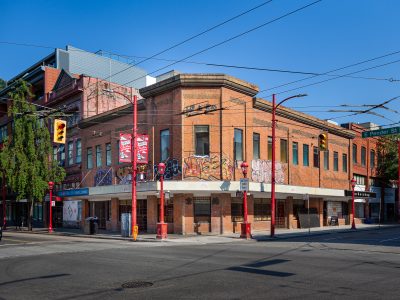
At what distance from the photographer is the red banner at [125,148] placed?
93.7 feet

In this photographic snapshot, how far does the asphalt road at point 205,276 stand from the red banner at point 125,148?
38.0 ft

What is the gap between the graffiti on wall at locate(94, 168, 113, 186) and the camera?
124ft

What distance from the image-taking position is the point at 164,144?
32.4 metres

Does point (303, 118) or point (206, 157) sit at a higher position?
point (303, 118)

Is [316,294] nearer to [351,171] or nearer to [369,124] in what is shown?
[351,171]

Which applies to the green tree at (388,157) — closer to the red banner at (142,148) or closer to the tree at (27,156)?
the red banner at (142,148)

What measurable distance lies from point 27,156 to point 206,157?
748 inches

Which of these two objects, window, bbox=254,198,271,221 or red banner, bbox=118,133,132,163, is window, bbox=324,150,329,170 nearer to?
window, bbox=254,198,271,221

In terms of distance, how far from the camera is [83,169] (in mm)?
41594

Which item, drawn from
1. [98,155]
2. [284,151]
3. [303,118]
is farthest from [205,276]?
[303,118]

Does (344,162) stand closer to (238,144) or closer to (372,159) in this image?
(372,159)

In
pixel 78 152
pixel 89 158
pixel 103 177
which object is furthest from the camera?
pixel 78 152

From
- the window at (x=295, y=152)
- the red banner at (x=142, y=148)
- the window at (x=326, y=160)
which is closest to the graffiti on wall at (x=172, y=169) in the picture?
the red banner at (x=142, y=148)

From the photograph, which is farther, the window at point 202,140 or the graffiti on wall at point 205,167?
the window at point 202,140
